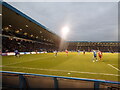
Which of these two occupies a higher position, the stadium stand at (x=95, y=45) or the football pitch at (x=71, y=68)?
A: the stadium stand at (x=95, y=45)

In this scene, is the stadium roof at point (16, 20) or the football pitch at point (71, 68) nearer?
the football pitch at point (71, 68)

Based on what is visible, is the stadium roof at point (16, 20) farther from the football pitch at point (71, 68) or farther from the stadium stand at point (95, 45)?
the stadium stand at point (95, 45)

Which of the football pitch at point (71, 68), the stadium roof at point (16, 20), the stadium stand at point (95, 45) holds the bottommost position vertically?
the football pitch at point (71, 68)

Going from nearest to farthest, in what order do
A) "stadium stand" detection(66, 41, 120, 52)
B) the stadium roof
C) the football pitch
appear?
the football pitch
the stadium roof
"stadium stand" detection(66, 41, 120, 52)

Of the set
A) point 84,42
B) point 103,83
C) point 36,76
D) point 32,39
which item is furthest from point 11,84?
point 84,42

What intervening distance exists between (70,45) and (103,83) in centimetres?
11001

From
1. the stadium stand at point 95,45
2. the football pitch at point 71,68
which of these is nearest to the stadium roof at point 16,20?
the football pitch at point 71,68

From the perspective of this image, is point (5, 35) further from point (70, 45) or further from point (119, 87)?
point (70, 45)

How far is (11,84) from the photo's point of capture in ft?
14.9

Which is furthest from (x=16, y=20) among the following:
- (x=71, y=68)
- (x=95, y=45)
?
(x=95, y=45)

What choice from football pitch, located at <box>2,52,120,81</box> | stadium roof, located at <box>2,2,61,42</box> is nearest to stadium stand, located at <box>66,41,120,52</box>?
stadium roof, located at <box>2,2,61,42</box>

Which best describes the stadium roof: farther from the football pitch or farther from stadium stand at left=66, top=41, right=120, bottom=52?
stadium stand at left=66, top=41, right=120, bottom=52

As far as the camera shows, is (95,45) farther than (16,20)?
Yes

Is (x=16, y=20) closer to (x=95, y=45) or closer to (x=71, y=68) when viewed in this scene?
(x=71, y=68)
